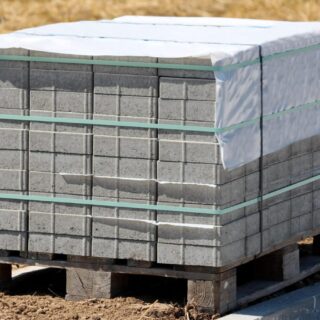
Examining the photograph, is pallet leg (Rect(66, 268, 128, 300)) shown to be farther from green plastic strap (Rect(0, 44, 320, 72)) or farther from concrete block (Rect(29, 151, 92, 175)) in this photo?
green plastic strap (Rect(0, 44, 320, 72))

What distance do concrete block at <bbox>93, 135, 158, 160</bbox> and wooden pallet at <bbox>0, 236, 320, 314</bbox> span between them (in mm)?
683

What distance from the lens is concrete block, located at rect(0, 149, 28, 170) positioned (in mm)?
9227

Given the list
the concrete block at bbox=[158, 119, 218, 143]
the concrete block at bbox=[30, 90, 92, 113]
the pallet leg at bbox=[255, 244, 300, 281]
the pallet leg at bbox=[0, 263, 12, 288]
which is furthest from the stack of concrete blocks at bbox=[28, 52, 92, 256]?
the pallet leg at bbox=[255, 244, 300, 281]

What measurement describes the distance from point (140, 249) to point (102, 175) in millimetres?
502

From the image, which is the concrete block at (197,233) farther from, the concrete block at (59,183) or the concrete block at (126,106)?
the concrete block at (126,106)

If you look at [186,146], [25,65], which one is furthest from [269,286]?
[25,65]

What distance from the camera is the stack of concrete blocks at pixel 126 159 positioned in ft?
29.2

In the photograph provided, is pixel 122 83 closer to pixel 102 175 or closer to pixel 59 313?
pixel 102 175

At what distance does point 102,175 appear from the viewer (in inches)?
356

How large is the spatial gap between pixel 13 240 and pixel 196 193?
1.27 m

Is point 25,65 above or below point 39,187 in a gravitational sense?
above

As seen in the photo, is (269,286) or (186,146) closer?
(186,146)

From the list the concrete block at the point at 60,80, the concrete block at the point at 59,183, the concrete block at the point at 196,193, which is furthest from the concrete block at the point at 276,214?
the concrete block at the point at 60,80

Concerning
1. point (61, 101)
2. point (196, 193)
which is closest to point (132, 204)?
point (196, 193)
